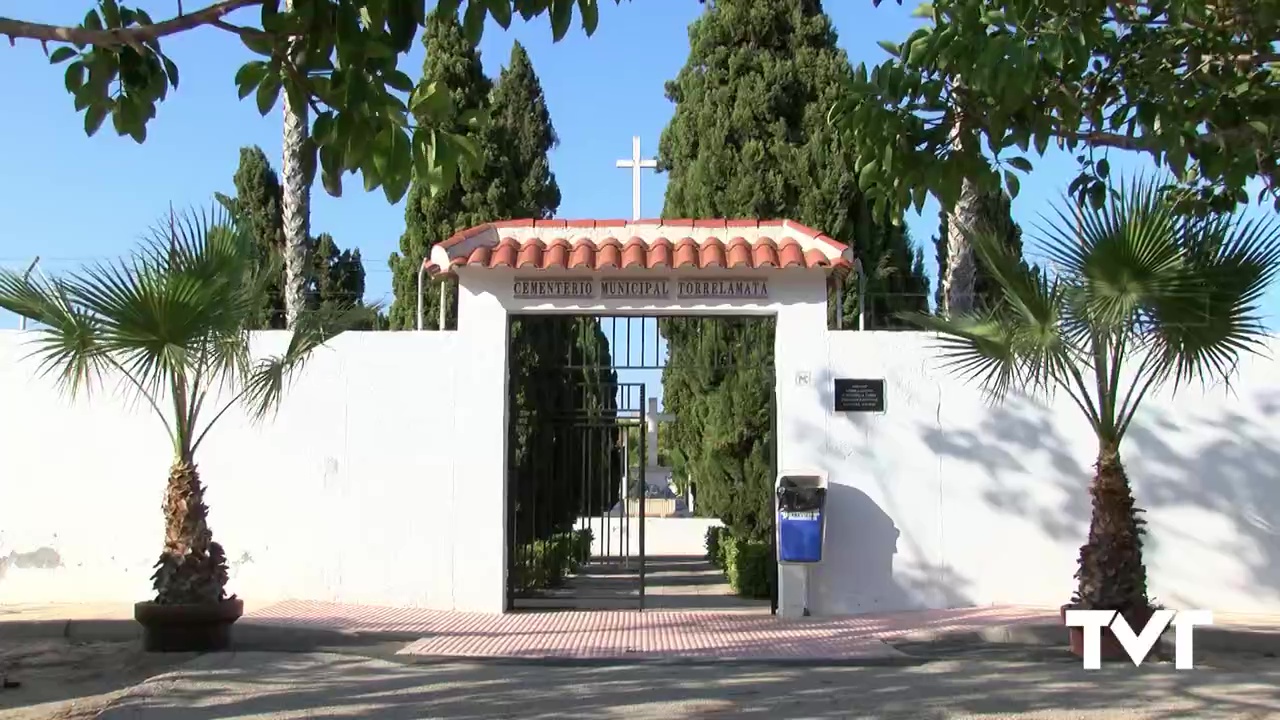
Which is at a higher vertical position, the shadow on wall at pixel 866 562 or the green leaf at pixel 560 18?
the green leaf at pixel 560 18

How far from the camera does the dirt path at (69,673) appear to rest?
768cm

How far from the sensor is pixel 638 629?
36.7 feet

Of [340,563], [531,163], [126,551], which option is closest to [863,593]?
[340,563]

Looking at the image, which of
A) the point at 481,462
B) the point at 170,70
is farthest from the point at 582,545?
the point at 170,70

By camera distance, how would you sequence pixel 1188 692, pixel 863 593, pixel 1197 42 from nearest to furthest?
1. pixel 1197 42
2. pixel 1188 692
3. pixel 863 593

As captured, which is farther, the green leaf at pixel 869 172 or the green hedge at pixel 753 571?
the green hedge at pixel 753 571

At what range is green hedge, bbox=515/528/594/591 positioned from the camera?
1368 cm

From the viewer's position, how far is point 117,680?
878 centimetres

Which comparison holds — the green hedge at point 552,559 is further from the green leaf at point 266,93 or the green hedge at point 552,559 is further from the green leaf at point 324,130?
the green leaf at point 324,130

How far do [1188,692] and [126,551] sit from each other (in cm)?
931

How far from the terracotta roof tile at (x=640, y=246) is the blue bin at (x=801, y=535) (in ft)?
7.49

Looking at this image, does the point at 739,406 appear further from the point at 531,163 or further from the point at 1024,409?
the point at 531,163

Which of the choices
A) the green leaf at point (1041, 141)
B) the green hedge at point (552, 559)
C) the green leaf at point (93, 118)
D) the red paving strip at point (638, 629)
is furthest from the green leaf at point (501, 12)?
the green hedge at point (552, 559)

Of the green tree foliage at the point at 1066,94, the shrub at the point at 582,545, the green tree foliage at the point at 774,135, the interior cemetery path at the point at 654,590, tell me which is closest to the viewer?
the green tree foliage at the point at 1066,94
